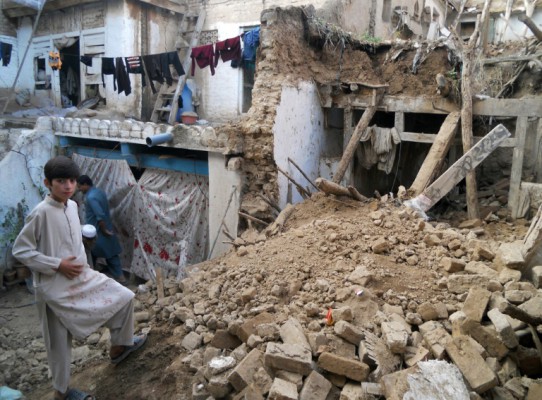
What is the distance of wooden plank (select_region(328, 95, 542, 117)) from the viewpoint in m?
6.59

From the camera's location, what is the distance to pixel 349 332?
3.17 metres

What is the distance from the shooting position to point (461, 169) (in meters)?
5.97

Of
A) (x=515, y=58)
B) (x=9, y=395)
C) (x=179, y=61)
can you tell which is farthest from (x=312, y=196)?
(x=515, y=58)

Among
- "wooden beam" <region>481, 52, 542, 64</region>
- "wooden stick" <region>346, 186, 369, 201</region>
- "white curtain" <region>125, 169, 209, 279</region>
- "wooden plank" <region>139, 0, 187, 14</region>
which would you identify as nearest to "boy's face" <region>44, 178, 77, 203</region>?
"wooden stick" <region>346, 186, 369, 201</region>

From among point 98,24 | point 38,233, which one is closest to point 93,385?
point 38,233

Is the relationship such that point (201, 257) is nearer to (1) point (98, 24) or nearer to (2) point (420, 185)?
(2) point (420, 185)

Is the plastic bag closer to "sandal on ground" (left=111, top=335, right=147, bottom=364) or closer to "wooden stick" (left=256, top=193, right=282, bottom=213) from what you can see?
"sandal on ground" (left=111, top=335, right=147, bottom=364)

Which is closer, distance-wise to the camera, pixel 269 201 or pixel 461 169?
pixel 461 169

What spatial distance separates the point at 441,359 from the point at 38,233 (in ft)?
9.93

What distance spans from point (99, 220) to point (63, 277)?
446 cm

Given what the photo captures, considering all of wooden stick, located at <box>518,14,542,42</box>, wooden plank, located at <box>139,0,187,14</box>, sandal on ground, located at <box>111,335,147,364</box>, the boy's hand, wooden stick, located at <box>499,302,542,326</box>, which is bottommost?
sandal on ground, located at <box>111,335,147,364</box>

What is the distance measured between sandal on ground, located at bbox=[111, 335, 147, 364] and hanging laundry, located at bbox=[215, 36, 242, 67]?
679 cm

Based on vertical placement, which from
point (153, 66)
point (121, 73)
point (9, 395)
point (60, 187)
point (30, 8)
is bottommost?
point (9, 395)

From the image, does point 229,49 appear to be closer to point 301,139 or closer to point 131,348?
point 301,139
